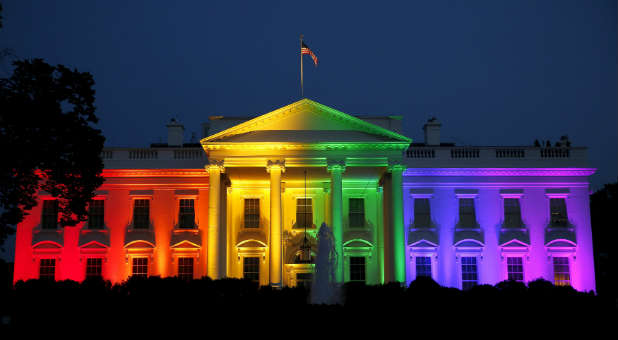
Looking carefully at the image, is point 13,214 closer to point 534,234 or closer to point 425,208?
point 425,208

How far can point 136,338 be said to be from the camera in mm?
15180

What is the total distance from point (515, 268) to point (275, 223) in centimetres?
1370

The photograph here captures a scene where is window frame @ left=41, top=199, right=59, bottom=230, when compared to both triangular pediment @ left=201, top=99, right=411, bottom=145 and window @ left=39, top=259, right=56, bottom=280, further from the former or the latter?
triangular pediment @ left=201, top=99, right=411, bottom=145

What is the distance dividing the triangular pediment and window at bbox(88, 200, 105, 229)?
28.0 ft

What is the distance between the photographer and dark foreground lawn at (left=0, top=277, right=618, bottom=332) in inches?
602

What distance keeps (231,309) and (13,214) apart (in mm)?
7550

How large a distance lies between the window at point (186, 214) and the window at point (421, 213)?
1238 cm

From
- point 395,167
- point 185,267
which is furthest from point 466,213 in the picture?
point 185,267

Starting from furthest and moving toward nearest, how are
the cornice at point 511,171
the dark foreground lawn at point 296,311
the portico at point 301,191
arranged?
the cornice at point 511,171, the portico at point 301,191, the dark foreground lawn at point 296,311

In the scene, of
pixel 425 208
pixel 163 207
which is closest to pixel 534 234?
pixel 425 208

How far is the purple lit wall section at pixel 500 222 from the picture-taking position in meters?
32.2

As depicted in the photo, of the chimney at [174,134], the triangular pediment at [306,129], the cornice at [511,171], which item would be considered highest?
the chimney at [174,134]

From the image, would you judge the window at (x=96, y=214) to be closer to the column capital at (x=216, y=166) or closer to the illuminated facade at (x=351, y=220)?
the illuminated facade at (x=351, y=220)

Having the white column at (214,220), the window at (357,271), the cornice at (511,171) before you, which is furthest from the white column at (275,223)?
the cornice at (511,171)
